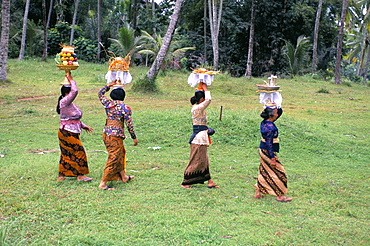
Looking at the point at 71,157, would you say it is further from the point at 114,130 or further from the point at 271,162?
the point at 271,162

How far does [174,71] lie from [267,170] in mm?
19644

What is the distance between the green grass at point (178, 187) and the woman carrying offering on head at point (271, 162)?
201 mm

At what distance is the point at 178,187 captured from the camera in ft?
21.1

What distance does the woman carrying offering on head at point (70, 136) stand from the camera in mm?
6297

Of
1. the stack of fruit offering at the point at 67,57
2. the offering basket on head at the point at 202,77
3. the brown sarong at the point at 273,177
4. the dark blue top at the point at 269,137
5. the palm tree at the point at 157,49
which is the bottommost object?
the brown sarong at the point at 273,177

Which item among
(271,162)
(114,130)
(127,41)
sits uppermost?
(127,41)

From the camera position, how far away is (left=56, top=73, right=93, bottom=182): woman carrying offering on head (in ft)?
20.7

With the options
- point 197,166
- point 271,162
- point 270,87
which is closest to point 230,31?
point 270,87

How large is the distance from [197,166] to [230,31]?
24614 mm

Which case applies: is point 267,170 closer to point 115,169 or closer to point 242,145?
point 115,169

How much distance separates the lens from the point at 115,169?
20.5ft

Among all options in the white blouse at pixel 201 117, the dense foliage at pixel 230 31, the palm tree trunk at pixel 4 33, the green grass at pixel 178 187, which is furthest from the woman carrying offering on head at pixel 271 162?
the dense foliage at pixel 230 31

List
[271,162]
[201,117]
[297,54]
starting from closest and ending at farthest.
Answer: [271,162] → [201,117] → [297,54]

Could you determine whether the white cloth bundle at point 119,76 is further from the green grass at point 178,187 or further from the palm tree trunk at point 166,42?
the palm tree trunk at point 166,42
